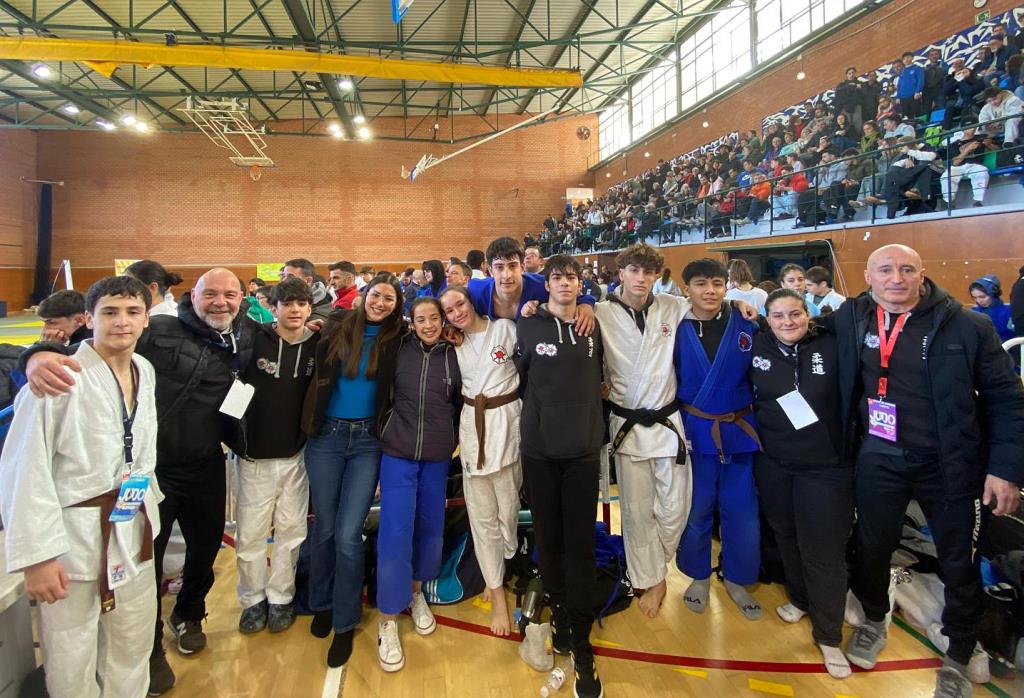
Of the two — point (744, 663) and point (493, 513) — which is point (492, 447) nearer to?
point (493, 513)

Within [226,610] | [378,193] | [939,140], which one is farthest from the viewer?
[378,193]

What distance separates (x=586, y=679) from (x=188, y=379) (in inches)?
95.9

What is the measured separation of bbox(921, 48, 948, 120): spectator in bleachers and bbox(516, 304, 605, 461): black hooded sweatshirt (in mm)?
9457

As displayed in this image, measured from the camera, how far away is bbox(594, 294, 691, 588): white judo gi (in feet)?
9.18

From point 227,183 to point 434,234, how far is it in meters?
8.81

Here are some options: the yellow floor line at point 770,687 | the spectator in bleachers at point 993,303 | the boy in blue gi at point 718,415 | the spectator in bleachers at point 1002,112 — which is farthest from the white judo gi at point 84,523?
the spectator in bleachers at point 1002,112

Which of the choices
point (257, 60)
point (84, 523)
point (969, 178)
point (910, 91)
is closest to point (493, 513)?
point (84, 523)

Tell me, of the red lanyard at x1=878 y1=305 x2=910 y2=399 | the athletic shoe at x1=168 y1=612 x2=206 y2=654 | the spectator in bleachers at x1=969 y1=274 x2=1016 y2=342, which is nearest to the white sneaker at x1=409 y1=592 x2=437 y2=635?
the athletic shoe at x1=168 y1=612 x2=206 y2=654

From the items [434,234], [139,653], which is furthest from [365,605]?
[434,234]

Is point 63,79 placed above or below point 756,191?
above

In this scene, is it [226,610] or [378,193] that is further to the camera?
[378,193]

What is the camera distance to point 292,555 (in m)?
2.99

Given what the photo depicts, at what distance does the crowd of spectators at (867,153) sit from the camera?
270 inches

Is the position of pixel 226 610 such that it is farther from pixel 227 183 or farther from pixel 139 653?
pixel 227 183
